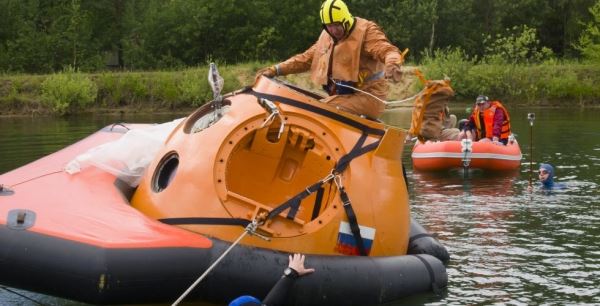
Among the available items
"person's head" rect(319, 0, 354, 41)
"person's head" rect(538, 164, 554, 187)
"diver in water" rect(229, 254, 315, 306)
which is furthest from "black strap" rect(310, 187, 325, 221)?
"person's head" rect(538, 164, 554, 187)

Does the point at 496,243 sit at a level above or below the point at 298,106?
below

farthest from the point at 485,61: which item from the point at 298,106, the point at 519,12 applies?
the point at 298,106

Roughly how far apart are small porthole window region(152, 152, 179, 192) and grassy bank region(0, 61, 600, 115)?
24.9 m

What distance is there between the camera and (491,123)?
52.5 feet

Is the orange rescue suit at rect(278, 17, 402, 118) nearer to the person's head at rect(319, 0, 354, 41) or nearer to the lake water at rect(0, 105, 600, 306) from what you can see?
the person's head at rect(319, 0, 354, 41)

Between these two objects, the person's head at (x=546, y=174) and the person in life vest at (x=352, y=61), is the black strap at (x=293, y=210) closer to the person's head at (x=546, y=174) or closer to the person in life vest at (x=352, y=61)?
the person in life vest at (x=352, y=61)

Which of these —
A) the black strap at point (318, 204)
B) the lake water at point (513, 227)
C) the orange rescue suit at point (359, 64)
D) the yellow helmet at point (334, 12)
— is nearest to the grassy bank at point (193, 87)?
the lake water at point (513, 227)

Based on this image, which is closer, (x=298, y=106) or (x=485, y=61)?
(x=298, y=106)

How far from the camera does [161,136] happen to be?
29.0 feet

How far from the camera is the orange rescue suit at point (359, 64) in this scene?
843 cm

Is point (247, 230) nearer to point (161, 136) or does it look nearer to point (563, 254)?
point (161, 136)

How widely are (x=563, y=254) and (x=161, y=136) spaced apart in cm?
418

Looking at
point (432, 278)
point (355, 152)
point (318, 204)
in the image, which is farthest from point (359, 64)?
point (432, 278)

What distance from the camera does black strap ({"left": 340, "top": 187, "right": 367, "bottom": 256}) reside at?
7.23 m
